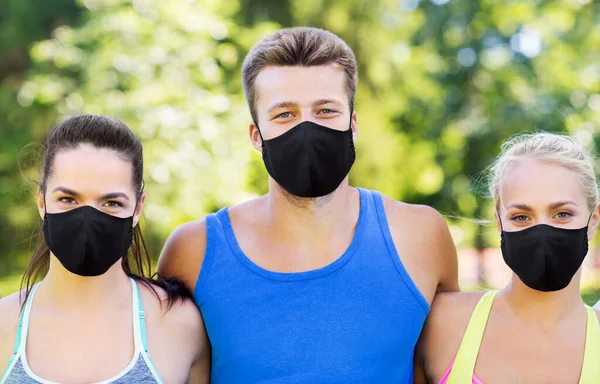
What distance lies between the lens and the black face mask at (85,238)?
10.7ft

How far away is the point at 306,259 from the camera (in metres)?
3.72

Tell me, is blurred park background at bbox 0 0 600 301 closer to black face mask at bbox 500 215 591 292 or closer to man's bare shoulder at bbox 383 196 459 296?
man's bare shoulder at bbox 383 196 459 296

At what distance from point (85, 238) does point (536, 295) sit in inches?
82.8

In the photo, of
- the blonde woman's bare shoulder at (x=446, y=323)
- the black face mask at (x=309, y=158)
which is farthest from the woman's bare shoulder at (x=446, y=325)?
the black face mask at (x=309, y=158)

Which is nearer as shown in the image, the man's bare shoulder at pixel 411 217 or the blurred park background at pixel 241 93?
the man's bare shoulder at pixel 411 217

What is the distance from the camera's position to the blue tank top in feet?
11.6

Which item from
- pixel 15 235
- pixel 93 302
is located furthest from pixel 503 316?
pixel 15 235

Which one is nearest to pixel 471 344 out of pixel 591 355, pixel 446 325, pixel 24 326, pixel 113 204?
pixel 446 325

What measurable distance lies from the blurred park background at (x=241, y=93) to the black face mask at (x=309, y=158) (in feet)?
18.7

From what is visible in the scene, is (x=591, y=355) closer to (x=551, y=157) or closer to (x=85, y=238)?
(x=551, y=157)

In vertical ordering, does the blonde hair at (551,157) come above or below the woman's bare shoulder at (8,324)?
above

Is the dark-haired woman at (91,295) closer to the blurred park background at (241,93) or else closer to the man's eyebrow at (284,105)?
the man's eyebrow at (284,105)

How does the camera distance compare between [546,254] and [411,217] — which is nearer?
[546,254]

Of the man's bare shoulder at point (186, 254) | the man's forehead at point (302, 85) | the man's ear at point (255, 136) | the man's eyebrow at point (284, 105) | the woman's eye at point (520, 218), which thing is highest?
the man's forehead at point (302, 85)
